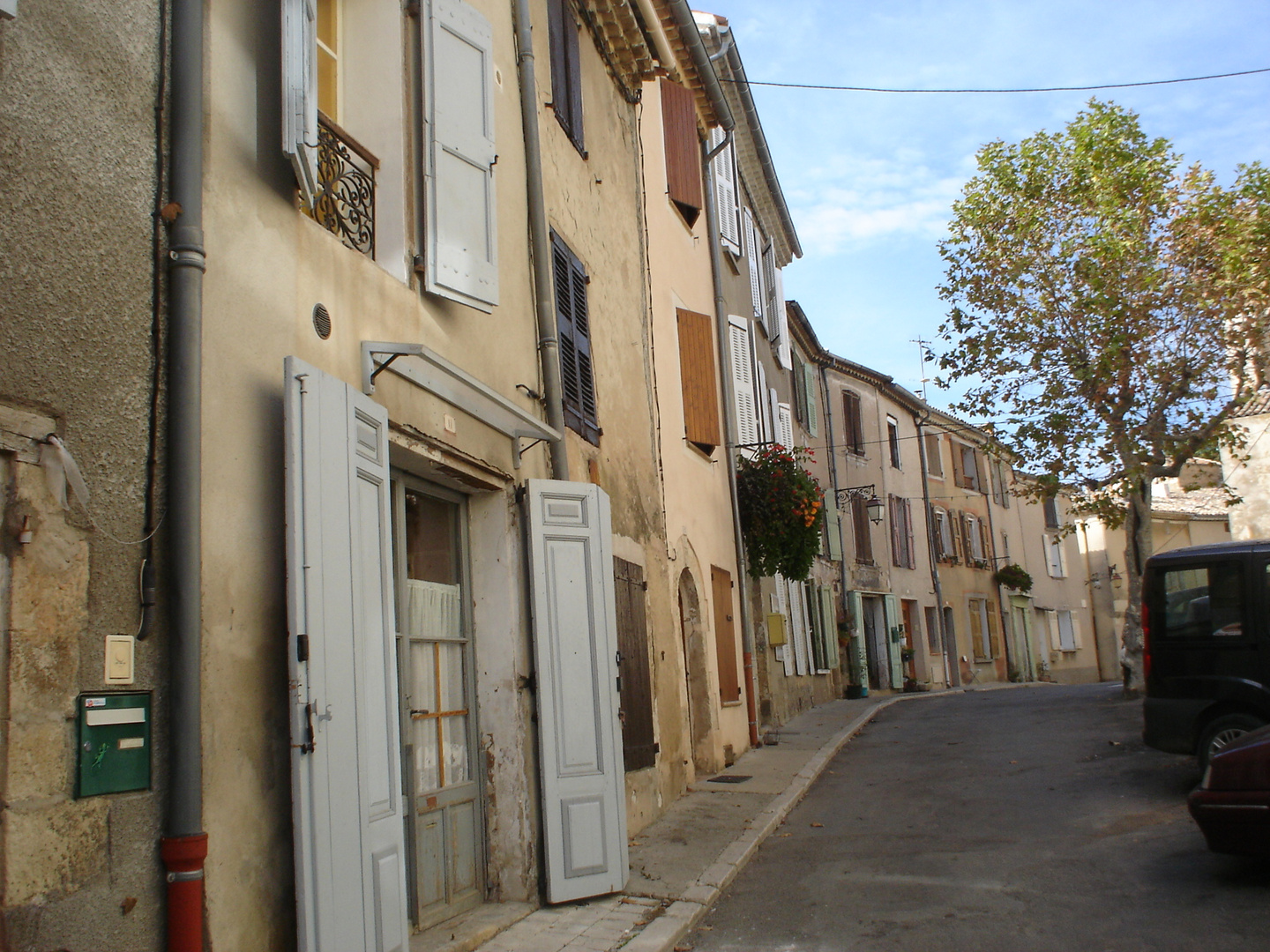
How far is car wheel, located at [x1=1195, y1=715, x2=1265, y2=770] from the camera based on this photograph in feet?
25.9

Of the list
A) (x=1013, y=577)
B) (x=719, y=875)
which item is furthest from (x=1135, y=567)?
(x=1013, y=577)

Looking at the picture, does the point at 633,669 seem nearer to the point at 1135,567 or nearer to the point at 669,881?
the point at 669,881

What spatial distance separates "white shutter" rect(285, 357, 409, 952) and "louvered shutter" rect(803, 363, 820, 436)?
18.7m

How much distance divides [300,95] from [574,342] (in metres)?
4.03

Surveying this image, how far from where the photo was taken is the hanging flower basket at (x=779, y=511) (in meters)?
13.7

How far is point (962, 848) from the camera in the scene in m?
7.22

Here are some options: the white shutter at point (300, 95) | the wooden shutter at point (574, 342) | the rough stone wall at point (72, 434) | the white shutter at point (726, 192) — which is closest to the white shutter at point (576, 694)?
the wooden shutter at point (574, 342)

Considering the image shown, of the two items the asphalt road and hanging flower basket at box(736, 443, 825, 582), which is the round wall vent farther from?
hanging flower basket at box(736, 443, 825, 582)

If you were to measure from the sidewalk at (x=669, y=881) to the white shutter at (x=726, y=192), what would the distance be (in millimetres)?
7204

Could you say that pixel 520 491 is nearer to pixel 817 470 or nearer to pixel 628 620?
pixel 628 620

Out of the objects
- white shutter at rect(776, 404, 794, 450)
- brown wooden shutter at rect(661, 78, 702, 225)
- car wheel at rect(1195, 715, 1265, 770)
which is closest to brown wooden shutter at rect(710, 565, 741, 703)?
brown wooden shutter at rect(661, 78, 702, 225)

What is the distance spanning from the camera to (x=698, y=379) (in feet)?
40.5

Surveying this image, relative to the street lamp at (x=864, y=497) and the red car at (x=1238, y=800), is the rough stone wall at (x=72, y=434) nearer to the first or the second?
the red car at (x=1238, y=800)

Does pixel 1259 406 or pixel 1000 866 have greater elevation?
pixel 1259 406
